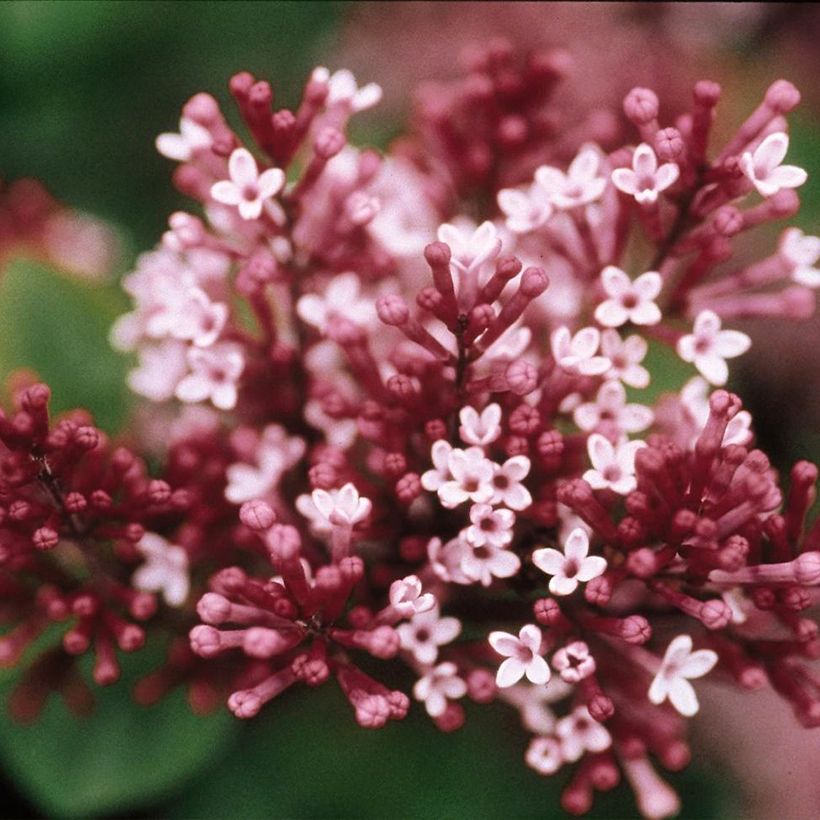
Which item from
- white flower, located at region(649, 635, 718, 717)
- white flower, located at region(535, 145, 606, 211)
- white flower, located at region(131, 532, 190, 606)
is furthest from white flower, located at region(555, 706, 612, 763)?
white flower, located at region(535, 145, 606, 211)

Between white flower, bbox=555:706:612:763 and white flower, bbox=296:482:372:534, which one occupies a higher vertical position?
white flower, bbox=296:482:372:534

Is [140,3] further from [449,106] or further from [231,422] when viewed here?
[231,422]

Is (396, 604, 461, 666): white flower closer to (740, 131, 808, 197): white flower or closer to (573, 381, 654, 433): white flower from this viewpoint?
(573, 381, 654, 433): white flower

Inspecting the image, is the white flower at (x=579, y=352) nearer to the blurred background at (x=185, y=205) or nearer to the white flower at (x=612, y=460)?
the white flower at (x=612, y=460)

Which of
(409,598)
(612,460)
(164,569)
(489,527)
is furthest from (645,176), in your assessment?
(164,569)

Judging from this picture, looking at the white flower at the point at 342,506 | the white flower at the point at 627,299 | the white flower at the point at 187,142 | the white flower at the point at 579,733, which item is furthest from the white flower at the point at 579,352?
the white flower at the point at 187,142

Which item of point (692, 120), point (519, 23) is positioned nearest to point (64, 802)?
point (692, 120)

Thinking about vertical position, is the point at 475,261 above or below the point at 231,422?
above
